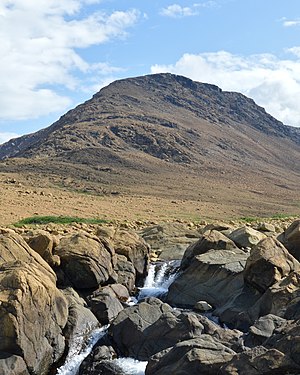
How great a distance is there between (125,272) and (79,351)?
670cm

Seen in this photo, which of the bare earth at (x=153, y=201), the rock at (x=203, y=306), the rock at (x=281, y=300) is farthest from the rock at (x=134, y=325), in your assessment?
the bare earth at (x=153, y=201)

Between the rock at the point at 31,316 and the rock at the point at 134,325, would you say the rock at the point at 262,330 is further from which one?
the rock at the point at 31,316

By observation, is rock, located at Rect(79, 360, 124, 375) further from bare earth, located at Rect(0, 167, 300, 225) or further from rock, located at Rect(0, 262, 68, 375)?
bare earth, located at Rect(0, 167, 300, 225)

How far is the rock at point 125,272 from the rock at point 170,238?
4.32 meters

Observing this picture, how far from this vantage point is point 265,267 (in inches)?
789

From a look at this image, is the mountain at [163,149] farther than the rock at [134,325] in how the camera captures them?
Yes

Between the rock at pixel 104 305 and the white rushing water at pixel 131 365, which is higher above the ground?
the rock at pixel 104 305

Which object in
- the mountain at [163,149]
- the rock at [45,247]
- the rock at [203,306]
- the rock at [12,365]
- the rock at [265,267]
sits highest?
the mountain at [163,149]

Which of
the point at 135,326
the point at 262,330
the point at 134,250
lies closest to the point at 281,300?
the point at 262,330

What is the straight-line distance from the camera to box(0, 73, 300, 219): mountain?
307 feet

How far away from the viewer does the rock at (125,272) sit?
2264 cm

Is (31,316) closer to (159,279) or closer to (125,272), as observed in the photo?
(125,272)

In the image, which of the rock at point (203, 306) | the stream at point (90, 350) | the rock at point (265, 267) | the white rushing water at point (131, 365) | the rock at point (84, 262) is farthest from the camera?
the rock at point (84, 262)

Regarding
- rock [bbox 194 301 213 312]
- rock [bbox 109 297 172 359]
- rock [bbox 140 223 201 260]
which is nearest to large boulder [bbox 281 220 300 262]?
rock [bbox 194 301 213 312]
